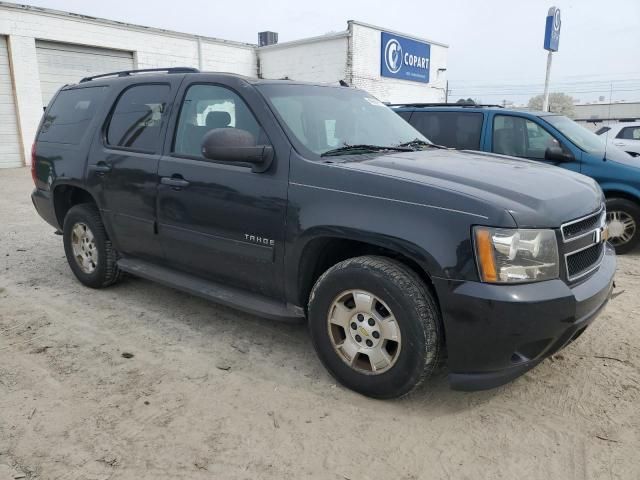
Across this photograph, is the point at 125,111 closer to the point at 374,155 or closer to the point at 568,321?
the point at 374,155

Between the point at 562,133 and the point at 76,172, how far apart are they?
5571 mm

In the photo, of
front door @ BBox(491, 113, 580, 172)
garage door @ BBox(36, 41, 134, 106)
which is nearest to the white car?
front door @ BBox(491, 113, 580, 172)

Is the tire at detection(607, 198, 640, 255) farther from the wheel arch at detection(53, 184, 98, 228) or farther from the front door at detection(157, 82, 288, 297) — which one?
the wheel arch at detection(53, 184, 98, 228)

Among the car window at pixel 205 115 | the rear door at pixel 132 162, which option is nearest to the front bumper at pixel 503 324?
the car window at pixel 205 115

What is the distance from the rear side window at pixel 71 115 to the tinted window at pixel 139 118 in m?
0.38

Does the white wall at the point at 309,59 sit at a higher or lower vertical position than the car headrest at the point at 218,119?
higher

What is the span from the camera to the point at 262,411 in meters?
2.93

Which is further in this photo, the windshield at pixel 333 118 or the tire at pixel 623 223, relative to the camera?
the tire at pixel 623 223

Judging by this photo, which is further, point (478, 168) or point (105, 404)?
point (478, 168)

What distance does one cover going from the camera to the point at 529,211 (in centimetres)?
261

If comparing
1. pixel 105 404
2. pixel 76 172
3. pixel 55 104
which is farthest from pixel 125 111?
pixel 105 404

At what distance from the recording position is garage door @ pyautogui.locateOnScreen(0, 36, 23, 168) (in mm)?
15430

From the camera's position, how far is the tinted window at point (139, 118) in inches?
163

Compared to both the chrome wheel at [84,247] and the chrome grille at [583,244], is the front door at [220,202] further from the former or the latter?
the chrome grille at [583,244]
